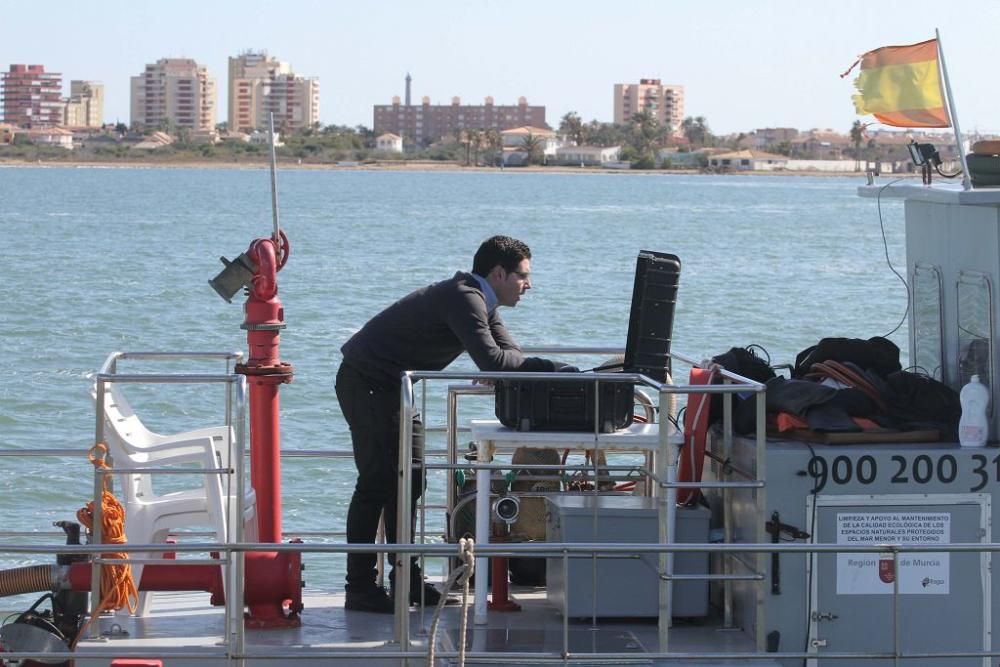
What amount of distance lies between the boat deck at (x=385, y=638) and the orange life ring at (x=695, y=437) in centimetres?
67

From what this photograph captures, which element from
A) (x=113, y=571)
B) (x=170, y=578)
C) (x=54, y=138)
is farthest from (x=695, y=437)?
(x=54, y=138)

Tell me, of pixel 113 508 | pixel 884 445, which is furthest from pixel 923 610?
pixel 113 508

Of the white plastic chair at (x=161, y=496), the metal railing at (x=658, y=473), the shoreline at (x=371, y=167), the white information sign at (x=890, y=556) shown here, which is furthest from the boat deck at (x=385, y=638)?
the shoreline at (x=371, y=167)

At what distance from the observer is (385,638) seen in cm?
732

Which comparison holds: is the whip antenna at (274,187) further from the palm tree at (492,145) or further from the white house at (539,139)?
the white house at (539,139)

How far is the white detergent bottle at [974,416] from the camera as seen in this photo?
7004 mm

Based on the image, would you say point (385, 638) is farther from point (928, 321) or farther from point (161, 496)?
point (928, 321)

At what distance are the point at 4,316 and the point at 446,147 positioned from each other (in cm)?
15581

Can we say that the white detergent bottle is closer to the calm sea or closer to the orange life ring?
the orange life ring

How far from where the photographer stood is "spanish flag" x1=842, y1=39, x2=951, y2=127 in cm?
748

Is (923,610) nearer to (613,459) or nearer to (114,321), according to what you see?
(613,459)

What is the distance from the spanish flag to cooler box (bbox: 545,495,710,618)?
2.06 m

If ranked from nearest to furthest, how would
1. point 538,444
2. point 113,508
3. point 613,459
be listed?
point 538,444 → point 113,508 → point 613,459

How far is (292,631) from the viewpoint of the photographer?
744cm
